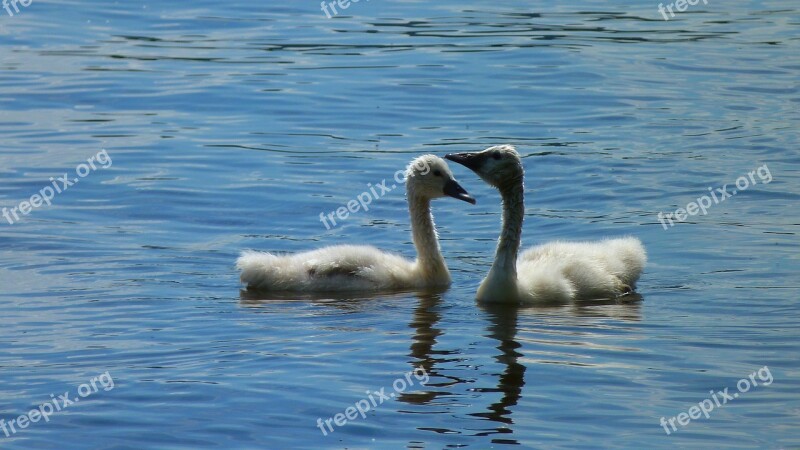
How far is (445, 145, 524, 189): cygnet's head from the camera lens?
1118 centimetres

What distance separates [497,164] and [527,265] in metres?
0.95

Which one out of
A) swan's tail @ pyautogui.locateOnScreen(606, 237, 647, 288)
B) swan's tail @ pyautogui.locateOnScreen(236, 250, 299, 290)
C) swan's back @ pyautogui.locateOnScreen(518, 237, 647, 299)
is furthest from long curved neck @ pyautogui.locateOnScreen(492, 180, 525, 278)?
swan's tail @ pyautogui.locateOnScreen(236, 250, 299, 290)

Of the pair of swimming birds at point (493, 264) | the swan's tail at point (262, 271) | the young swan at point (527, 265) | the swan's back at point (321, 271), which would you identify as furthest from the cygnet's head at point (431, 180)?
the swan's tail at point (262, 271)

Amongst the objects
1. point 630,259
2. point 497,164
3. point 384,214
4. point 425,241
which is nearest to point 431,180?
point 425,241

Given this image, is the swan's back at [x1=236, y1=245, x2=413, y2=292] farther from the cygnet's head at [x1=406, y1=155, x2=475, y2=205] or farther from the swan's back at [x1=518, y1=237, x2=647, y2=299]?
the swan's back at [x1=518, y1=237, x2=647, y2=299]

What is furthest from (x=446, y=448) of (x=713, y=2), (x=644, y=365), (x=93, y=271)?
(x=713, y=2)

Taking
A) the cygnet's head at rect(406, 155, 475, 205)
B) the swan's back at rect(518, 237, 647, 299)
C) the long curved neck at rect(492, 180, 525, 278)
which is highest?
the cygnet's head at rect(406, 155, 475, 205)

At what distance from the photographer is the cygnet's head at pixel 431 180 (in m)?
12.0

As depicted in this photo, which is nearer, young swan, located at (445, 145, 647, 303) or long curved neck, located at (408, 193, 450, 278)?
young swan, located at (445, 145, 647, 303)

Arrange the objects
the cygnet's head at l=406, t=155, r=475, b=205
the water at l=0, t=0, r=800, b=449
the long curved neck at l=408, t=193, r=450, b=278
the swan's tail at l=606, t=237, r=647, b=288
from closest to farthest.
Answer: the water at l=0, t=0, r=800, b=449, the swan's tail at l=606, t=237, r=647, b=288, the long curved neck at l=408, t=193, r=450, b=278, the cygnet's head at l=406, t=155, r=475, b=205

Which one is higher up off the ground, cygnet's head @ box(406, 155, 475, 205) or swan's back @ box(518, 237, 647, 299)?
cygnet's head @ box(406, 155, 475, 205)

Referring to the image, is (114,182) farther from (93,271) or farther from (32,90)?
(32,90)

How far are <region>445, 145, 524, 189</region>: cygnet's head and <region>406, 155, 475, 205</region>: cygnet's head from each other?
2.22ft

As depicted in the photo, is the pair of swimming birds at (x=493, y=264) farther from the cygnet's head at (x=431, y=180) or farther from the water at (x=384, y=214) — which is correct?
the water at (x=384, y=214)
